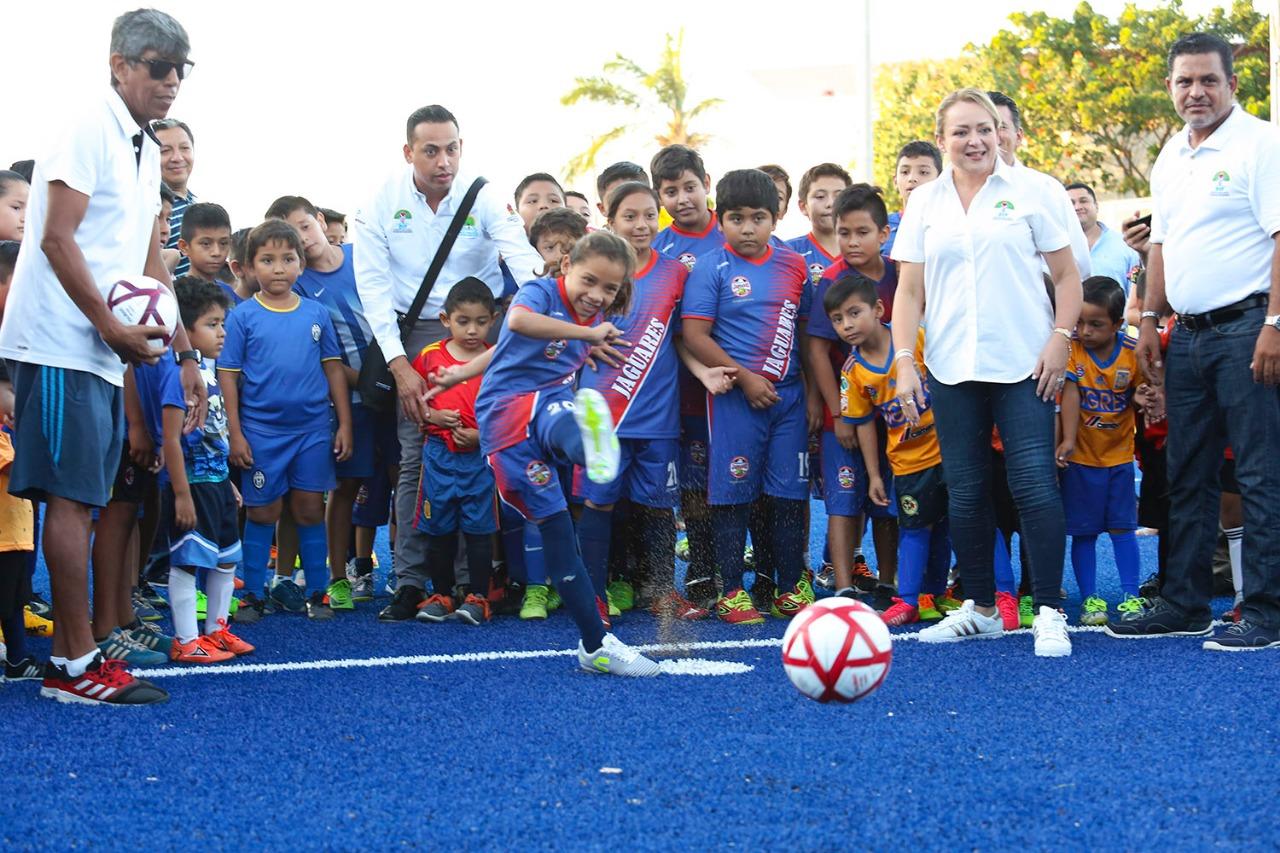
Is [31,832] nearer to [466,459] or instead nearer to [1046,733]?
[1046,733]

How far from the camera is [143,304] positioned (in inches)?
197

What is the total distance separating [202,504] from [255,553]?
39.2 inches

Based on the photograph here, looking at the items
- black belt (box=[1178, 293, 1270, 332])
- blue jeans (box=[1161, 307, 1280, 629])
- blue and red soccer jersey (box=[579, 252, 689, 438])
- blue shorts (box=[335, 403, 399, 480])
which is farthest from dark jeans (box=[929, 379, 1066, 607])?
blue shorts (box=[335, 403, 399, 480])

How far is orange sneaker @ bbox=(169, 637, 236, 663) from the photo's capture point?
5.84m

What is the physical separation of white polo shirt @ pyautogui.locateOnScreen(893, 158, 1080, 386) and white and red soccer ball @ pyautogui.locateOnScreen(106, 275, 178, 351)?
3.13m

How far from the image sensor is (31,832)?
3529mm

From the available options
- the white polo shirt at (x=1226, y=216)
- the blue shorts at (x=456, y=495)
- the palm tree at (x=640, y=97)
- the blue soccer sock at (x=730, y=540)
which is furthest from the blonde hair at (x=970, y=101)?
the palm tree at (x=640, y=97)

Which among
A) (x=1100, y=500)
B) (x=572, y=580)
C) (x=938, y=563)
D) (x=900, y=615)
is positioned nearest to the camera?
(x=572, y=580)

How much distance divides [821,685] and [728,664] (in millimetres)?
1261

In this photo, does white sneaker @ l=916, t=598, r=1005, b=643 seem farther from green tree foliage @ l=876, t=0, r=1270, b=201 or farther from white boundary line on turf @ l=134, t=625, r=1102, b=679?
green tree foliage @ l=876, t=0, r=1270, b=201

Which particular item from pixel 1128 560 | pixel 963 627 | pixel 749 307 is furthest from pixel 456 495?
pixel 1128 560

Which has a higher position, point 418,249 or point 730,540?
point 418,249

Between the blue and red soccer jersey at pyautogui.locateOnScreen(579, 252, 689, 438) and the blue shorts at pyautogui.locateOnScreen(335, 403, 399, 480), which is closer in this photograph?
the blue and red soccer jersey at pyautogui.locateOnScreen(579, 252, 689, 438)

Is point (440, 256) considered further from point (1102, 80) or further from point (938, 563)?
point (1102, 80)
